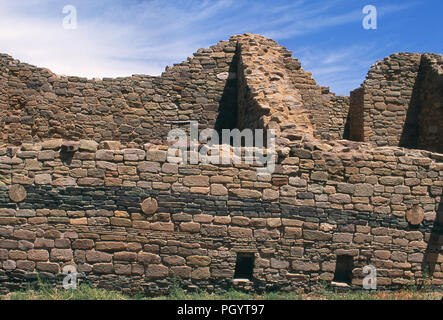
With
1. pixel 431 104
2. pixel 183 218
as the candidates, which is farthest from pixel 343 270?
pixel 431 104

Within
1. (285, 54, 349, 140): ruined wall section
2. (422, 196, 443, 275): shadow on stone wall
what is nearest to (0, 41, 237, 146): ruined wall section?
(285, 54, 349, 140): ruined wall section

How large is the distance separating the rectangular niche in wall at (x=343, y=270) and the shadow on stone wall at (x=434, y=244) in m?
1.44

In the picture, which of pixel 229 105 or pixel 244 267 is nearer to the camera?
pixel 244 267

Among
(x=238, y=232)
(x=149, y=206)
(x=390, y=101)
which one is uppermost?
(x=390, y=101)

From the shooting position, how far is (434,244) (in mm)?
7176

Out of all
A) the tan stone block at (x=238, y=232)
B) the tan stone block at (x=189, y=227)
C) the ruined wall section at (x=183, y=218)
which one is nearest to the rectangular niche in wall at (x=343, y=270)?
the ruined wall section at (x=183, y=218)

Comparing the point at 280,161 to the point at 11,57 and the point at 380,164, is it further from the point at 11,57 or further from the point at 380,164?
the point at 11,57

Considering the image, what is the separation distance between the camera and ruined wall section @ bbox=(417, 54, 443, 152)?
10508 mm

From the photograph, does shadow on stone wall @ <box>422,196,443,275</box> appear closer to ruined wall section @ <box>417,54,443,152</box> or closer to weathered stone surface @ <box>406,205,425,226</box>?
weathered stone surface @ <box>406,205,425,226</box>

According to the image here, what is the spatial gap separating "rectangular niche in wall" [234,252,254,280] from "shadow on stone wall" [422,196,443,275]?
330 cm

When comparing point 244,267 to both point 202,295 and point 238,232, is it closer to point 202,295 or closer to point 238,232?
point 238,232

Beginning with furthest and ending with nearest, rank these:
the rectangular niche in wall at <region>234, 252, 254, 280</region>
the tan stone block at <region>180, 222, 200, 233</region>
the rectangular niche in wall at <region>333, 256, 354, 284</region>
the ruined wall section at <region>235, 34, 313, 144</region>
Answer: the ruined wall section at <region>235, 34, 313, 144</region>, the rectangular niche in wall at <region>333, 256, 354, 284</region>, the rectangular niche in wall at <region>234, 252, 254, 280</region>, the tan stone block at <region>180, 222, 200, 233</region>

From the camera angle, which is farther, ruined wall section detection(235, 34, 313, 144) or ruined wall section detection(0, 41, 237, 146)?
ruined wall section detection(0, 41, 237, 146)

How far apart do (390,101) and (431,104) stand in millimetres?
1137
